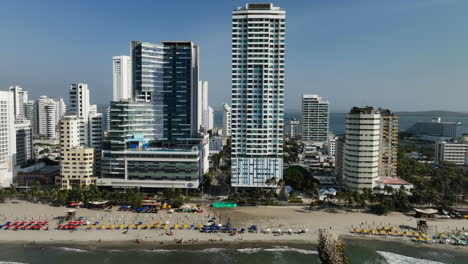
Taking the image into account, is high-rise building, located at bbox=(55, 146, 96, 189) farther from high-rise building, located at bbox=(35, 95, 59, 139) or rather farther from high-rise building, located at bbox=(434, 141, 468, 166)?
high-rise building, located at bbox=(434, 141, 468, 166)

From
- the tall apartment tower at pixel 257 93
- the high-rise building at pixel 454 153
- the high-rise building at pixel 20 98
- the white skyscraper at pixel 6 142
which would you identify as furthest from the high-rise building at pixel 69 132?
the high-rise building at pixel 454 153

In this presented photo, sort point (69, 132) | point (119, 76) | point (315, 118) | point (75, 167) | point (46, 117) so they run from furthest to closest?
point (46, 117) → point (315, 118) → point (119, 76) → point (69, 132) → point (75, 167)

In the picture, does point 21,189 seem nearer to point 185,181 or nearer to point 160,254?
point 185,181

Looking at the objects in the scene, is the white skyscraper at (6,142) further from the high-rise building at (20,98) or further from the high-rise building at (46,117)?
the high-rise building at (46,117)

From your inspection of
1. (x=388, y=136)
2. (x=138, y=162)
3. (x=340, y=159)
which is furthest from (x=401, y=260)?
(x=138, y=162)

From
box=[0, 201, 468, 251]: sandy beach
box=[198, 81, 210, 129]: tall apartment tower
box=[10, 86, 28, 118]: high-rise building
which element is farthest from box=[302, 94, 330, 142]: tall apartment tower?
box=[10, 86, 28, 118]: high-rise building

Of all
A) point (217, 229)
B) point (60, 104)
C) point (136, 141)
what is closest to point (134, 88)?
point (136, 141)

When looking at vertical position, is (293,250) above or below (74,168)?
below

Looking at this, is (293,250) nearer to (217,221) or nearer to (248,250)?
(248,250)
